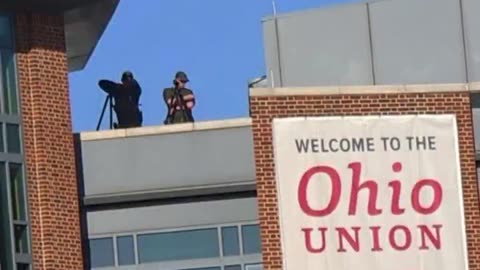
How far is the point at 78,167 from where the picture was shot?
34.9 m

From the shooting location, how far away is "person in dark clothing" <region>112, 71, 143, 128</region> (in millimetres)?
34688

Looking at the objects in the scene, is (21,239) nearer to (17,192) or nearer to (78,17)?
(17,192)

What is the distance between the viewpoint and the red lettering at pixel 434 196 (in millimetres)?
33406

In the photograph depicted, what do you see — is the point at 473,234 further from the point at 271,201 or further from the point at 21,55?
the point at 21,55

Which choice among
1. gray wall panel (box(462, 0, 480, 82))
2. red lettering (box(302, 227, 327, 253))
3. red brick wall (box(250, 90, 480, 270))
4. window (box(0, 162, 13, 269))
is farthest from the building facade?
gray wall panel (box(462, 0, 480, 82))

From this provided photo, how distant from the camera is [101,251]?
34594 mm

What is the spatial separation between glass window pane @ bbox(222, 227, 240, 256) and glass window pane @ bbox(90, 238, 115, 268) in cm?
210

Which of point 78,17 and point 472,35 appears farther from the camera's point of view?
point 472,35

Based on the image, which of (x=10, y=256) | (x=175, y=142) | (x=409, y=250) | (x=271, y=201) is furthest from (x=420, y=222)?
(x=10, y=256)

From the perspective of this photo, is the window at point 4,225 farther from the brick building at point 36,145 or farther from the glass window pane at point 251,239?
the glass window pane at point 251,239

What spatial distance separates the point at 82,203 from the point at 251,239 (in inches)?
128

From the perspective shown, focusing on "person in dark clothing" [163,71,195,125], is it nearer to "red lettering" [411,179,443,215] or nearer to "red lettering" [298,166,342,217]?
"red lettering" [298,166,342,217]

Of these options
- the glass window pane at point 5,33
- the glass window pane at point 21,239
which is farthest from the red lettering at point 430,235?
the glass window pane at point 5,33

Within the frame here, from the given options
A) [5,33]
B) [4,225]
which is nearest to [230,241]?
[4,225]
